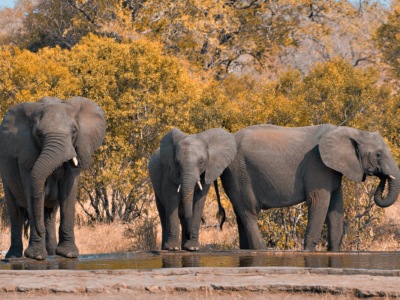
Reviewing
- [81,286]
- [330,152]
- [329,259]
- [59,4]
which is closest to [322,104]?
[330,152]

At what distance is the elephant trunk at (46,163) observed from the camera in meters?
7.28

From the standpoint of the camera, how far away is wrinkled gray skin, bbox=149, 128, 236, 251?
30.1 feet

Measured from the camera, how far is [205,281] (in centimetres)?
604

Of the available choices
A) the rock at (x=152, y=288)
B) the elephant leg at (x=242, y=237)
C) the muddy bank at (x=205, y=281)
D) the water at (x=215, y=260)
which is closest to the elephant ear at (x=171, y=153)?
Result: the water at (x=215, y=260)

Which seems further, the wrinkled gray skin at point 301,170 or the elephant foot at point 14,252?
the wrinkled gray skin at point 301,170

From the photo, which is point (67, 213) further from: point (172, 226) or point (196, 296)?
point (196, 296)

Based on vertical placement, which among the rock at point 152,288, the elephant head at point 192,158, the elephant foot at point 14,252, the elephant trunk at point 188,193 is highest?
the elephant head at point 192,158

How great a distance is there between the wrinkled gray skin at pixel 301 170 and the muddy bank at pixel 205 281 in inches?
125

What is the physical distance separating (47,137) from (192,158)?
8.44 feet

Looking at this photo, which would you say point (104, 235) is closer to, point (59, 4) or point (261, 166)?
point (261, 166)

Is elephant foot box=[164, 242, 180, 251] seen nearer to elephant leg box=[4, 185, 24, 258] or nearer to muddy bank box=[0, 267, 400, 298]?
elephant leg box=[4, 185, 24, 258]

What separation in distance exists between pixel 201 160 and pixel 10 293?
172 inches

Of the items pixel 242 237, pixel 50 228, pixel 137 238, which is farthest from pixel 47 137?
pixel 137 238

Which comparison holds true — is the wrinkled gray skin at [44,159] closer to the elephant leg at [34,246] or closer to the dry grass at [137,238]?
the elephant leg at [34,246]
